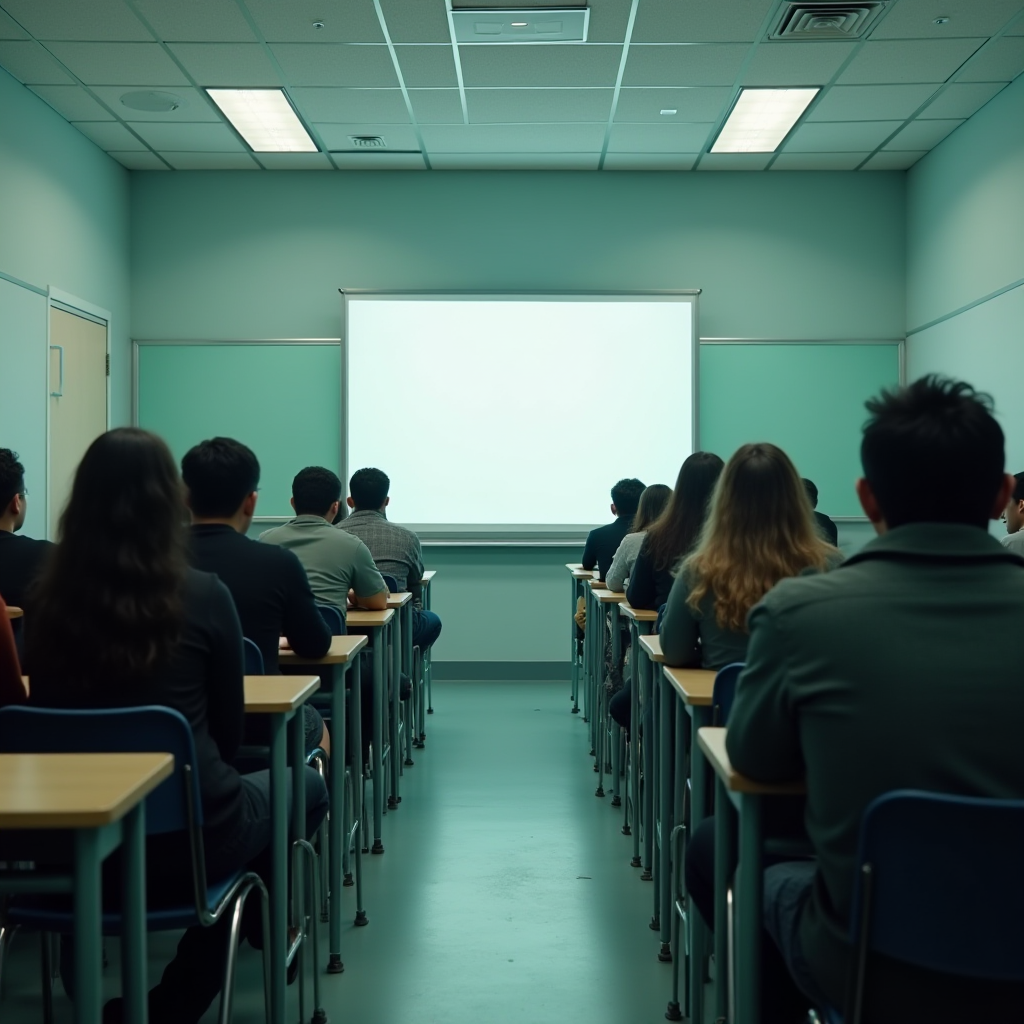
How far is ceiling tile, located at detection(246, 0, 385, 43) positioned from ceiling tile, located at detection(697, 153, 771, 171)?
8.68 ft

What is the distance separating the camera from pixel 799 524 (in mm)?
2604

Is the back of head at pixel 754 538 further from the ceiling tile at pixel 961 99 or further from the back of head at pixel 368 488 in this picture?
the ceiling tile at pixel 961 99

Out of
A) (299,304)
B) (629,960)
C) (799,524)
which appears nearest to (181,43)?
(299,304)

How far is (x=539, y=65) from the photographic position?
5.55 meters

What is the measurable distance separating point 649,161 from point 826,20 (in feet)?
7.53

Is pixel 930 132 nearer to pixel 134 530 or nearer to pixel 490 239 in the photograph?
pixel 490 239

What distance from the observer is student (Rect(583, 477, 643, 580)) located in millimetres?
5430

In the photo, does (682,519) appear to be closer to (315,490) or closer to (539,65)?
(315,490)

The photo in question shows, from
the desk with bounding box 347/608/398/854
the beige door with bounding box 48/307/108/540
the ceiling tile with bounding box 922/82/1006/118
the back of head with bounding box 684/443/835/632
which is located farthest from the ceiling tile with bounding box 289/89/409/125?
the back of head with bounding box 684/443/835/632

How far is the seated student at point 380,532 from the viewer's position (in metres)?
4.91

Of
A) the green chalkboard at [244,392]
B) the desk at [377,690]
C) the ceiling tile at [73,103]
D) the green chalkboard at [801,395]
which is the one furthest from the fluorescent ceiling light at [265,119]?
the desk at [377,690]

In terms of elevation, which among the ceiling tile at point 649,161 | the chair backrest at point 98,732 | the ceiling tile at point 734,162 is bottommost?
the chair backrest at point 98,732

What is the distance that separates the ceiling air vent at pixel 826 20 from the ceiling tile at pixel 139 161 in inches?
157

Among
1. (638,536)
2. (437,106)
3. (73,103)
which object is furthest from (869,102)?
(73,103)
